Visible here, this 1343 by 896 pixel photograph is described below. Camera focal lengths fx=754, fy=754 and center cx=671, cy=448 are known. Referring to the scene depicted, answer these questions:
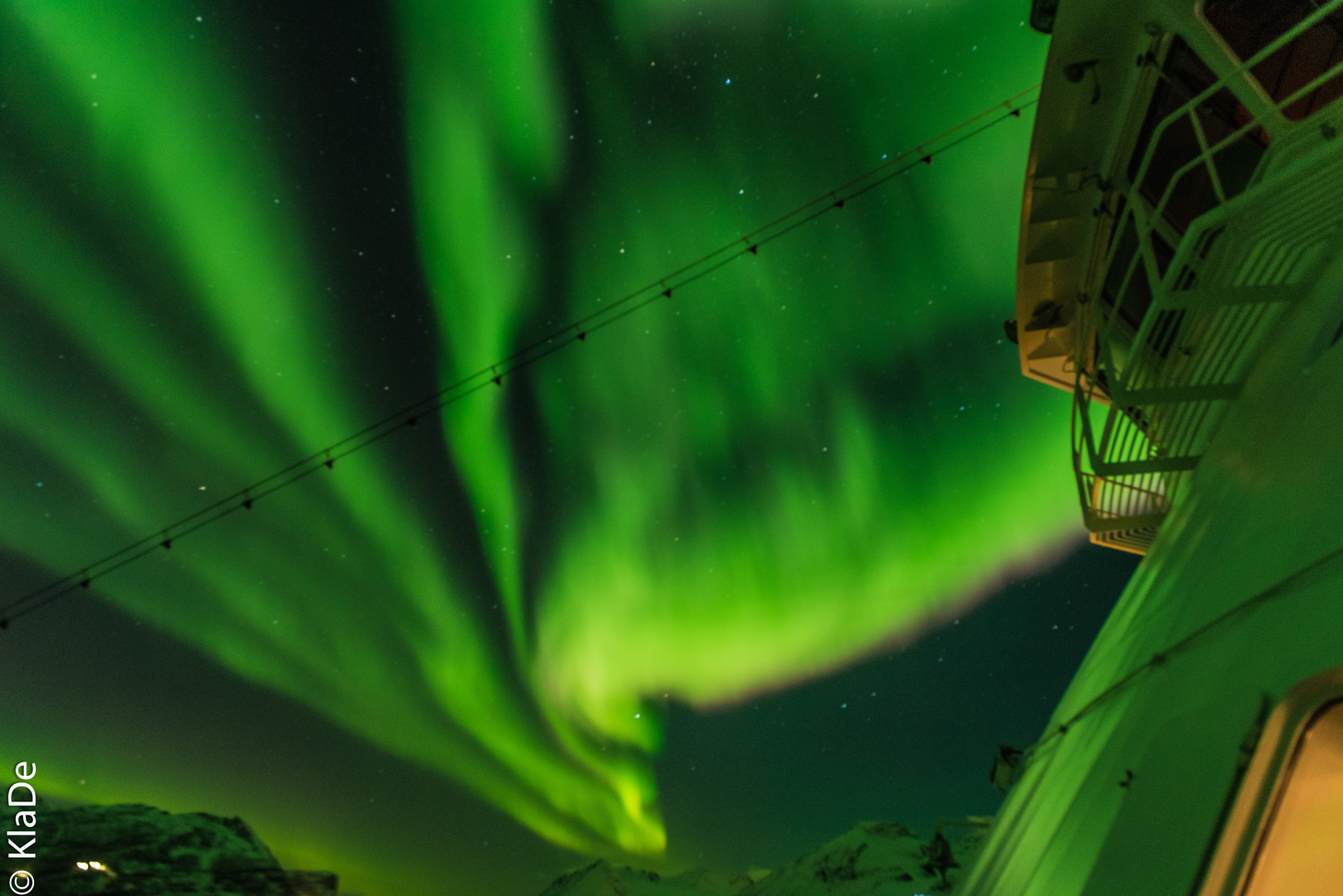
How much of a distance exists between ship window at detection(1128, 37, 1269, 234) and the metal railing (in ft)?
0.20

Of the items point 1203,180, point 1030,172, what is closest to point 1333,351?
point 1203,180

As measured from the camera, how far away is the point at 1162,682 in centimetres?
398

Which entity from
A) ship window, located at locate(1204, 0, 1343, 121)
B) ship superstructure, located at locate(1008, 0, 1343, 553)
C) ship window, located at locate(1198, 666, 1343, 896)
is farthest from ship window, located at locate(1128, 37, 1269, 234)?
ship window, located at locate(1198, 666, 1343, 896)

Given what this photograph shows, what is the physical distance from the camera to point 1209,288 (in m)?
4.39

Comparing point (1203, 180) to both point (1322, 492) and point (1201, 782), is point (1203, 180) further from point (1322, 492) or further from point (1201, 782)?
point (1201, 782)

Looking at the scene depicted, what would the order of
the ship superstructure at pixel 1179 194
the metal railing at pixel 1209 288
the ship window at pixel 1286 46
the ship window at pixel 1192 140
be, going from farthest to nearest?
the ship window at pixel 1192 140
the ship window at pixel 1286 46
the ship superstructure at pixel 1179 194
the metal railing at pixel 1209 288

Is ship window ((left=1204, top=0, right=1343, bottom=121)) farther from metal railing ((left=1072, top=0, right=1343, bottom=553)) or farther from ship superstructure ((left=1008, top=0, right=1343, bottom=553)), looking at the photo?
metal railing ((left=1072, top=0, right=1343, bottom=553))

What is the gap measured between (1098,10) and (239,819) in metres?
193

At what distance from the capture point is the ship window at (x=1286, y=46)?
5.35 metres

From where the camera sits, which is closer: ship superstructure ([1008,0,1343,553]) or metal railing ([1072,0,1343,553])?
metal railing ([1072,0,1343,553])

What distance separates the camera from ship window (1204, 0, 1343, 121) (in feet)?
17.5

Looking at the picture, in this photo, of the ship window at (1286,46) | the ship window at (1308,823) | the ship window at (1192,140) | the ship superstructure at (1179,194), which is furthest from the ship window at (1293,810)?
the ship window at (1286,46)

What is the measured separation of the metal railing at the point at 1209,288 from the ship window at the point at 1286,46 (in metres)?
0.24

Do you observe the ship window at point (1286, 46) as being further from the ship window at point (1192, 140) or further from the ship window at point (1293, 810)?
the ship window at point (1293, 810)
